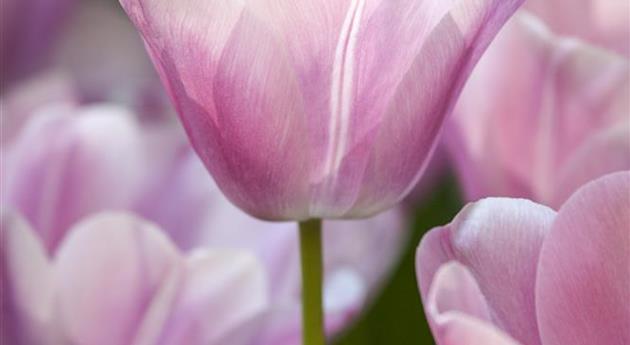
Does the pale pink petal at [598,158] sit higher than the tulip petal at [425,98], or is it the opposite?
the tulip petal at [425,98]

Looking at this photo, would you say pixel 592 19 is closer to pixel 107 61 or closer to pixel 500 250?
pixel 500 250

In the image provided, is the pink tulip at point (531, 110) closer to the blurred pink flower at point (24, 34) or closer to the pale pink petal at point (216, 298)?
the pale pink petal at point (216, 298)

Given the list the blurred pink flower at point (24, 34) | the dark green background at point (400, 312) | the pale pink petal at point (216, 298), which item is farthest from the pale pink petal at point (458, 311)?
the blurred pink flower at point (24, 34)

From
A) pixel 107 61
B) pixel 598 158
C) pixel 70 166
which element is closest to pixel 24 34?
pixel 107 61

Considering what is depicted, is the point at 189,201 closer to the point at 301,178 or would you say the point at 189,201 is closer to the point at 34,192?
the point at 34,192

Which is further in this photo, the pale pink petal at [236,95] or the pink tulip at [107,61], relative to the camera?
the pink tulip at [107,61]

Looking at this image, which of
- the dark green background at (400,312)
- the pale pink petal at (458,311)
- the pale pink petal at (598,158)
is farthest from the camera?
the dark green background at (400,312)

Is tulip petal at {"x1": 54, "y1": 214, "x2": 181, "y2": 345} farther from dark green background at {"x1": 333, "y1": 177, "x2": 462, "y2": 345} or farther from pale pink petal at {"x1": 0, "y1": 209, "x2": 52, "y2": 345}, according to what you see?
dark green background at {"x1": 333, "y1": 177, "x2": 462, "y2": 345}
